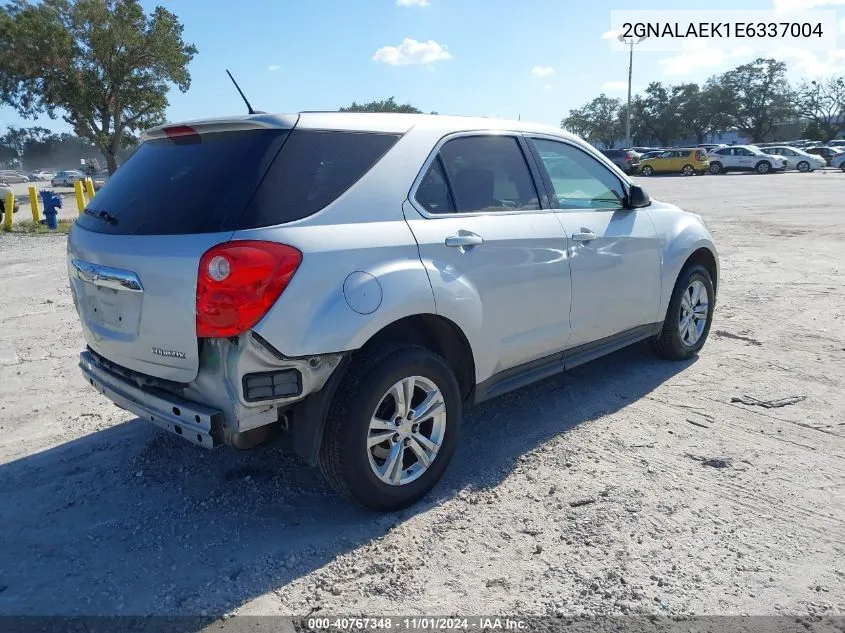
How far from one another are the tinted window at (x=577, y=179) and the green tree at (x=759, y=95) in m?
76.1

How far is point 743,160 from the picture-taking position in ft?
127

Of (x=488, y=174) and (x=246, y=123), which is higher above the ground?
(x=246, y=123)

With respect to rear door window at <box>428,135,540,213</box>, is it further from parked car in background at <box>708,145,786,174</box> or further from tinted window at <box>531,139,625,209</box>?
parked car in background at <box>708,145,786,174</box>

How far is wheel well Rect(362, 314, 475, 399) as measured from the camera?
314cm

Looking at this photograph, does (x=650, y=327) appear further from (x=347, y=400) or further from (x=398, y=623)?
(x=398, y=623)

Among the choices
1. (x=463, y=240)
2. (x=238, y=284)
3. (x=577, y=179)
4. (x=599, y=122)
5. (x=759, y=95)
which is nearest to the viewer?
(x=238, y=284)

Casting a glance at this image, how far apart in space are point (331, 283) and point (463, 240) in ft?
2.70

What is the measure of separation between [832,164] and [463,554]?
159 ft

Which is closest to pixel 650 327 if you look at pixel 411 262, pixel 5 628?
pixel 411 262

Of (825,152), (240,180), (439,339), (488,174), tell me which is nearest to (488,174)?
→ (488,174)

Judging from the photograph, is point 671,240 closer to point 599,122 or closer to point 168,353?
point 168,353

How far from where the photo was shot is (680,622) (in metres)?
2.38

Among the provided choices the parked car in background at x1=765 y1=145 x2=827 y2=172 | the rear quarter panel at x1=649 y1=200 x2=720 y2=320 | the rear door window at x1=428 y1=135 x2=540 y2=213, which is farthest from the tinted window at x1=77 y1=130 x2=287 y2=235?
the parked car in background at x1=765 y1=145 x2=827 y2=172

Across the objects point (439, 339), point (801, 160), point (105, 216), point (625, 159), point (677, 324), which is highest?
point (625, 159)
